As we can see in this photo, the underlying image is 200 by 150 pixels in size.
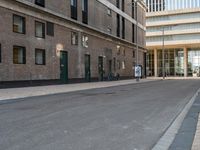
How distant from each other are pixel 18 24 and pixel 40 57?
416cm

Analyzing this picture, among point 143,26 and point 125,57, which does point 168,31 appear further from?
point 125,57

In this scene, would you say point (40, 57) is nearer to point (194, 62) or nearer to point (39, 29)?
point (39, 29)

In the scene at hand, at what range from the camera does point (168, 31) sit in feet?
300

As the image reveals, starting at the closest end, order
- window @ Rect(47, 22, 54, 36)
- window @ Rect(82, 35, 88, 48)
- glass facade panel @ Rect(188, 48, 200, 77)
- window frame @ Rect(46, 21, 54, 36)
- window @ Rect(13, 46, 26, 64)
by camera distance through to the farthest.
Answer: window @ Rect(13, 46, 26, 64) < window frame @ Rect(46, 21, 54, 36) < window @ Rect(47, 22, 54, 36) < window @ Rect(82, 35, 88, 48) < glass facade panel @ Rect(188, 48, 200, 77)

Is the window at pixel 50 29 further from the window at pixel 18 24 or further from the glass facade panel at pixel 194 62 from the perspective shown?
the glass facade panel at pixel 194 62

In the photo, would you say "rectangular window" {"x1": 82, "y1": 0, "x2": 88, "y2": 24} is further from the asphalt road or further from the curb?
the curb

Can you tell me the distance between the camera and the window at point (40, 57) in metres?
30.2

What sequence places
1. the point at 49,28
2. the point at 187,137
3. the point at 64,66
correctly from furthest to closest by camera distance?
the point at 64,66 < the point at 49,28 < the point at 187,137

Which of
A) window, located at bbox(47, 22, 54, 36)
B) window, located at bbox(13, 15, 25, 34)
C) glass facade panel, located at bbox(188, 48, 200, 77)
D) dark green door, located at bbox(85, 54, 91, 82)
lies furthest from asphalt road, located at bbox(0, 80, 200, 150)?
glass facade panel, located at bbox(188, 48, 200, 77)

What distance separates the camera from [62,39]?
114 ft

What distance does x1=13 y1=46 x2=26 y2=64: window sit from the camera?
2717 centimetres

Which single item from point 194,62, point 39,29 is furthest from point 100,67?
point 194,62

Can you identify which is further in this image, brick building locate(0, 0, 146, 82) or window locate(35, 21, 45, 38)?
window locate(35, 21, 45, 38)

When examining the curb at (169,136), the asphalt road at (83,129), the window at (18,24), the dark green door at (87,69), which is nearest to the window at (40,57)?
the window at (18,24)
